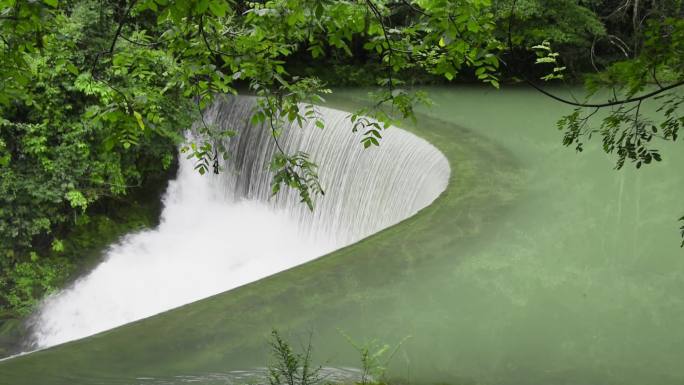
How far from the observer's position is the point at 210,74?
112 inches

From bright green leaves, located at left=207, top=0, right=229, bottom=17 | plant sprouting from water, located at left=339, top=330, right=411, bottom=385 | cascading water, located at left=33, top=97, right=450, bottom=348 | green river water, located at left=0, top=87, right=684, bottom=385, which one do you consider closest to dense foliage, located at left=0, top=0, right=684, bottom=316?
bright green leaves, located at left=207, top=0, right=229, bottom=17

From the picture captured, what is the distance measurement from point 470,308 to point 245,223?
18.2 feet

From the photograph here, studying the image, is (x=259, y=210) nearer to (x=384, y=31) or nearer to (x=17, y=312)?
(x=17, y=312)

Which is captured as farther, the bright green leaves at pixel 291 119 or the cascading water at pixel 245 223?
the cascading water at pixel 245 223

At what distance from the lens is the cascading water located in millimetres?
7891

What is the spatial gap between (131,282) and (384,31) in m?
6.48

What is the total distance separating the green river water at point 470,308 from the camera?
4113mm

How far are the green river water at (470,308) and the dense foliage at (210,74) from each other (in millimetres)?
863

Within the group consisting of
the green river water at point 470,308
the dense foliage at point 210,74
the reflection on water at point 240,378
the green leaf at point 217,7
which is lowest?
the reflection on water at point 240,378

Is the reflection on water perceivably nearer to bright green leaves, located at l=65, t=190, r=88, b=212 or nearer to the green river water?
the green river water

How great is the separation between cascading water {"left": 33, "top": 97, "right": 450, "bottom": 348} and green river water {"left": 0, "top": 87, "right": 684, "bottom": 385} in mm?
1394

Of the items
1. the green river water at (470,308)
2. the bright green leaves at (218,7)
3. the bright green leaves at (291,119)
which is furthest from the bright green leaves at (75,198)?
the bright green leaves at (218,7)

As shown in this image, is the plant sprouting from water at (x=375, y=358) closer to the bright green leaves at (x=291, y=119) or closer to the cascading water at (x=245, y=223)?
the bright green leaves at (x=291, y=119)

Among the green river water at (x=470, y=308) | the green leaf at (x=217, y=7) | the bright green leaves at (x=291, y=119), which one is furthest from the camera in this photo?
the green river water at (x=470, y=308)
